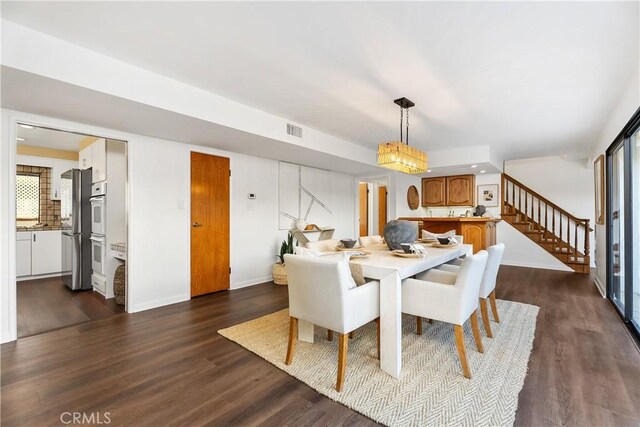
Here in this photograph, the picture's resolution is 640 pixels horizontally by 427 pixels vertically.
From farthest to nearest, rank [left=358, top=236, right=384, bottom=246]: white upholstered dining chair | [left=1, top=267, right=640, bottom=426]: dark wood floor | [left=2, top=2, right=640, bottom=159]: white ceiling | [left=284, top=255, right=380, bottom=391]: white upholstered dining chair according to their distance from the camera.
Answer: [left=358, top=236, right=384, bottom=246]: white upholstered dining chair → [left=284, top=255, right=380, bottom=391]: white upholstered dining chair → [left=2, top=2, right=640, bottom=159]: white ceiling → [left=1, top=267, right=640, bottom=426]: dark wood floor

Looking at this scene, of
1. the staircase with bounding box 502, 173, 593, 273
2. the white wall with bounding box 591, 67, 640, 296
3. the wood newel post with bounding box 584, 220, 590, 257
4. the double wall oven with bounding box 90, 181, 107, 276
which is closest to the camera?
the white wall with bounding box 591, 67, 640, 296

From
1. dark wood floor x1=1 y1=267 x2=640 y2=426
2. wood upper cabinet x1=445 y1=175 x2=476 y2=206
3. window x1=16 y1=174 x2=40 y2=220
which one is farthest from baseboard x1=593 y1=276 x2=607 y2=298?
window x1=16 y1=174 x2=40 y2=220

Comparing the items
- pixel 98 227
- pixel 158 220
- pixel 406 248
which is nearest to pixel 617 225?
pixel 406 248

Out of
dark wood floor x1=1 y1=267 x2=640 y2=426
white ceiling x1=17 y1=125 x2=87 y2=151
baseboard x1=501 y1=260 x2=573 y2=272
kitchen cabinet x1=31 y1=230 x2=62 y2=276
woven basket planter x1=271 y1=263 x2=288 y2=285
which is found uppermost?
white ceiling x1=17 y1=125 x2=87 y2=151

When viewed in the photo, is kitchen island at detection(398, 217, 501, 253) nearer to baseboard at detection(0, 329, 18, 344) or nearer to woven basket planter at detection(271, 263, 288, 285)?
woven basket planter at detection(271, 263, 288, 285)

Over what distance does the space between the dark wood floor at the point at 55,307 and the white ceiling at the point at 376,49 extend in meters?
2.64

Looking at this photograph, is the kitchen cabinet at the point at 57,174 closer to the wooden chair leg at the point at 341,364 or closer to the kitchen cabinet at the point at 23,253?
the kitchen cabinet at the point at 23,253

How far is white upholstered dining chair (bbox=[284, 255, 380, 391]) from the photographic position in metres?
1.84

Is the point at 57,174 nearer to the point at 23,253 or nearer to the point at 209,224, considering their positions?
the point at 23,253

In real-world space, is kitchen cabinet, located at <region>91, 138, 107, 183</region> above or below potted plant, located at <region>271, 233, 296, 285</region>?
above

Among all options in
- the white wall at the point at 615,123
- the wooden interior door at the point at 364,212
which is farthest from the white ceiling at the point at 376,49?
the wooden interior door at the point at 364,212

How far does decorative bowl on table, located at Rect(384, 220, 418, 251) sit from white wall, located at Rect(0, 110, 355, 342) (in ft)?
8.14

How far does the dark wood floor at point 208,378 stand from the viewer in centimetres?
162

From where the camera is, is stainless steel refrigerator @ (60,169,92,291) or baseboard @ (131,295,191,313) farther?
stainless steel refrigerator @ (60,169,92,291)
